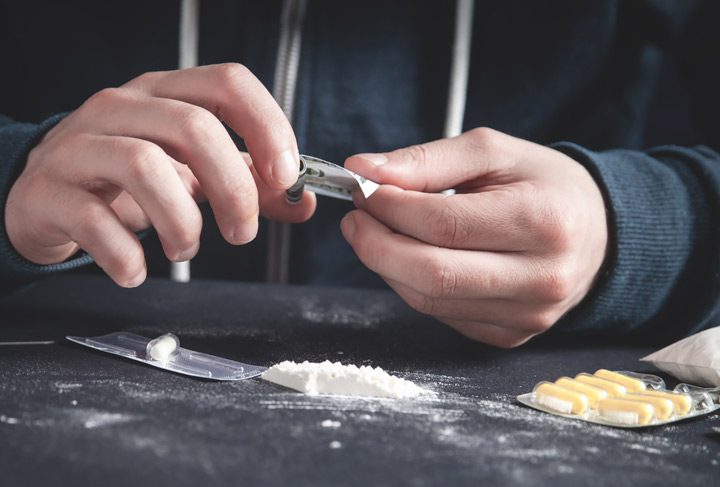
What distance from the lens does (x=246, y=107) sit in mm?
746

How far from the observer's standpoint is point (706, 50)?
1.33 meters

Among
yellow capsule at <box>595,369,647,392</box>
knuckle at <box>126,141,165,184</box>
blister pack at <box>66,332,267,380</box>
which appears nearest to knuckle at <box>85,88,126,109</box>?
knuckle at <box>126,141,165,184</box>

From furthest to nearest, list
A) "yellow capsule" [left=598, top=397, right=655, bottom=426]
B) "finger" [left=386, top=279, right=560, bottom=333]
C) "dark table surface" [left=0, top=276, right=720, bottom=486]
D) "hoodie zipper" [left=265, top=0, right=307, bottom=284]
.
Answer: "hoodie zipper" [left=265, top=0, right=307, bottom=284]
"finger" [left=386, top=279, right=560, bottom=333]
"yellow capsule" [left=598, top=397, right=655, bottom=426]
"dark table surface" [left=0, top=276, right=720, bottom=486]

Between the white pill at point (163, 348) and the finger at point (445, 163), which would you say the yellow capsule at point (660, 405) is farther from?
the white pill at point (163, 348)

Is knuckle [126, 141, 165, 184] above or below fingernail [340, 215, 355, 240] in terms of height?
above

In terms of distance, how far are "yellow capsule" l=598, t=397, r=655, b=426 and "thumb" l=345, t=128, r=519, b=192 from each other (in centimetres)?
30

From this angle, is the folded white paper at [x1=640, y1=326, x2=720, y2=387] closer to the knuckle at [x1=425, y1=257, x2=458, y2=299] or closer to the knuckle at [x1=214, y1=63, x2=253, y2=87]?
the knuckle at [x1=425, y1=257, x2=458, y2=299]

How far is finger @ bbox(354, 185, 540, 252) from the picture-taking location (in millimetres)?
760

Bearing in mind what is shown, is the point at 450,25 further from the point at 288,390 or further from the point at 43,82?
the point at 288,390

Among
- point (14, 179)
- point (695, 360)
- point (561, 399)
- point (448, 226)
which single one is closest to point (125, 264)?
point (14, 179)

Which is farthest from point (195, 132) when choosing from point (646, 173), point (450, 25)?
point (450, 25)

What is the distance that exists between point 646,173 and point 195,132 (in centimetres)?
59

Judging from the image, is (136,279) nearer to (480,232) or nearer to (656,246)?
(480,232)

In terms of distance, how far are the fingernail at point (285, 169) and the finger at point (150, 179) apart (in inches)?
3.4
